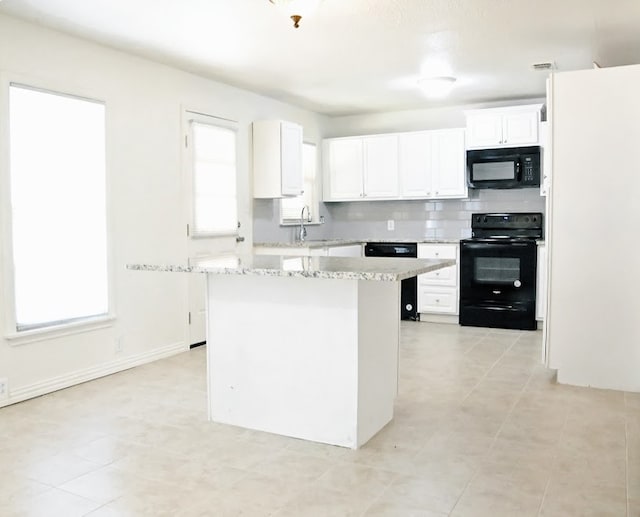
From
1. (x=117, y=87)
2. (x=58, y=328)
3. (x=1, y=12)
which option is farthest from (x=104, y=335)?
(x=1, y=12)

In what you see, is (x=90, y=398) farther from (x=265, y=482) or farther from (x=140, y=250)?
(x=265, y=482)

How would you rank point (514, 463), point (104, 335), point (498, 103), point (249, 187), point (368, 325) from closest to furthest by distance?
point (514, 463) → point (368, 325) → point (104, 335) → point (249, 187) → point (498, 103)

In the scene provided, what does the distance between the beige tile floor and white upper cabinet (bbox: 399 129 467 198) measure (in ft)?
9.84

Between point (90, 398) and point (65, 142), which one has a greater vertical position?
point (65, 142)

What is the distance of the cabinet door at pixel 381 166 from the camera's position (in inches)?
271

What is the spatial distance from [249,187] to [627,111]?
3.41 meters

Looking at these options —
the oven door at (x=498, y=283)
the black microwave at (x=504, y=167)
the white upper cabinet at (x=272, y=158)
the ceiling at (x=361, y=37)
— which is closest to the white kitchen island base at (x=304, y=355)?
the ceiling at (x=361, y=37)

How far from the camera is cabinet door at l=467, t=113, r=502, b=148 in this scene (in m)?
6.22

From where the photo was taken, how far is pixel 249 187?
234 inches

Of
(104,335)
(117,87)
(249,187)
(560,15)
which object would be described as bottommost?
(104,335)

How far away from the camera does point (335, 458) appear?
2.81m

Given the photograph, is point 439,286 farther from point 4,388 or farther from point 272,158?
point 4,388

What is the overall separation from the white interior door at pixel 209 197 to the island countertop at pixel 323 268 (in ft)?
6.46

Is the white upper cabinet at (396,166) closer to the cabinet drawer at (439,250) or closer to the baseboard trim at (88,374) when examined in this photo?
the cabinet drawer at (439,250)
